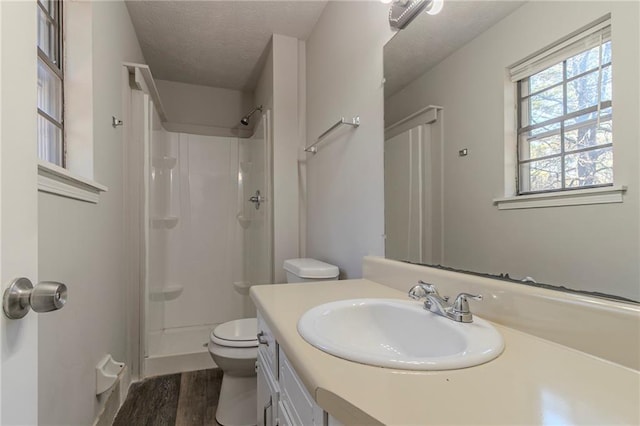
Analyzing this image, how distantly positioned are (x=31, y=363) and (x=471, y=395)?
679 mm

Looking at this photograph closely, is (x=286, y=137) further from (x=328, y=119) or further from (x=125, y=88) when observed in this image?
(x=125, y=88)

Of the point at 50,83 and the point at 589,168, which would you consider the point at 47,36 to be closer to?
the point at 50,83

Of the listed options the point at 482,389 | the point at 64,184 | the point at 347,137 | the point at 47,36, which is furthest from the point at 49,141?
the point at 482,389

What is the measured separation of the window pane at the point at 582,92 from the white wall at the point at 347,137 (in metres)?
0.73

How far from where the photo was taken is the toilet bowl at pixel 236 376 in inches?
62.9

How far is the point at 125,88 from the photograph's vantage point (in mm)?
1942

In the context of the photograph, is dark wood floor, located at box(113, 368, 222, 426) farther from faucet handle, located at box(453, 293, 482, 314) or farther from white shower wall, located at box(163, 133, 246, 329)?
faucet handle, located at box(453, 293, 482, 314)

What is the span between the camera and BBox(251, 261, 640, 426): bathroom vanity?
417mm

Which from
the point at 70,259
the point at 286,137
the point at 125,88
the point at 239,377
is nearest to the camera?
the point at 70,259

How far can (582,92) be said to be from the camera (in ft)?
2.20

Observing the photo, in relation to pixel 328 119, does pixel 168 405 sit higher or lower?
lower

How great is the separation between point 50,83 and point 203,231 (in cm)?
188

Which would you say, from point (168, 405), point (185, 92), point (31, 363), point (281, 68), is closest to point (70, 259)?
point (31, 363)

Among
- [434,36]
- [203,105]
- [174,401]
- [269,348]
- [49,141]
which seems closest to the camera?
[269,348]
